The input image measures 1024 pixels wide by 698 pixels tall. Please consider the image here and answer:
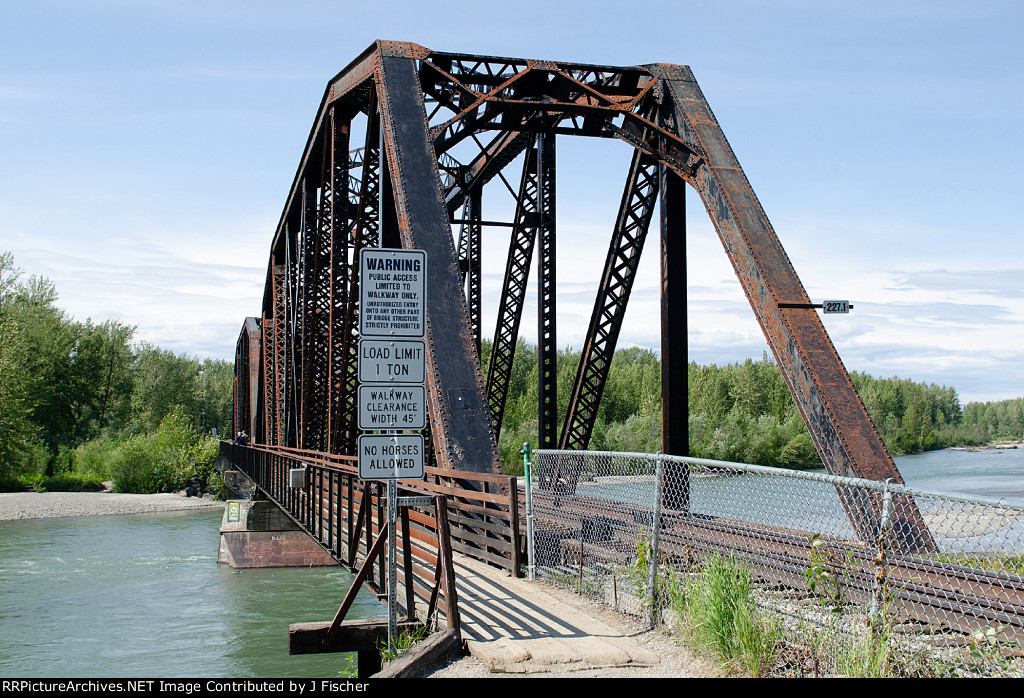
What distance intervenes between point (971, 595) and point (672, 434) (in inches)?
228

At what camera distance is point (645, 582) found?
679 cm

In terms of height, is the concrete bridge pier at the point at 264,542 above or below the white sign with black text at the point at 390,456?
below

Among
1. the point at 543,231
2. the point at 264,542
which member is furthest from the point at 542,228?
the point at 264,542

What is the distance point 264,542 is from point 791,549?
2534 cm

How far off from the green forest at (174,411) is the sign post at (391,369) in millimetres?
24739

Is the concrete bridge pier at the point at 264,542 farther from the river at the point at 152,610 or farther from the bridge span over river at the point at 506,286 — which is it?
the bridge span over river at the point at 506,286

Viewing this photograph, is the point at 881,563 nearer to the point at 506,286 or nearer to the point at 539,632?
the point at 539,632

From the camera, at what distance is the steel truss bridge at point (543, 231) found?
851 cm

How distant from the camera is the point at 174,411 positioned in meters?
81.8

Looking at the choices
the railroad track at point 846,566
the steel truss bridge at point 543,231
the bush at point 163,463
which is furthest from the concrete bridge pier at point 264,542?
the bush at point 163,463

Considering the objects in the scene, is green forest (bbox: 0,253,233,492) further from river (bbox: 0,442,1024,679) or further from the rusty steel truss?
the rusty steel truss

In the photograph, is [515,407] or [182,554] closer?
[182,554]

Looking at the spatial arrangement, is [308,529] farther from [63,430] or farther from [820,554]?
[63,430]
